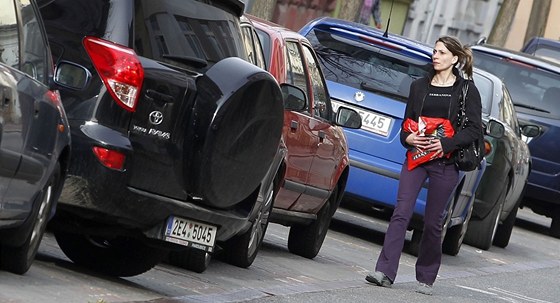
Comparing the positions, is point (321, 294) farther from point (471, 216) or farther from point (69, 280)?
point (471, 216)

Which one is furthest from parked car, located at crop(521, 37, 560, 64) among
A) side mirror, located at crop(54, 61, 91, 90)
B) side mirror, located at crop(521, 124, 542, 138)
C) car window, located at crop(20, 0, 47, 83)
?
car window, located at crop(20, 0, 47, 83)

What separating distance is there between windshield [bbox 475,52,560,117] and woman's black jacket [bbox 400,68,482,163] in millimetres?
8982

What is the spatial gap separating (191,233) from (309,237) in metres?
4.37

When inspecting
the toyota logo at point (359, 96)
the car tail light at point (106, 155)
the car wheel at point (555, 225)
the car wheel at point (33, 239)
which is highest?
the toyota logo at point (359, 96)

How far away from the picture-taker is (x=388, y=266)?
1228cm

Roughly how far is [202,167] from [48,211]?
910 mm

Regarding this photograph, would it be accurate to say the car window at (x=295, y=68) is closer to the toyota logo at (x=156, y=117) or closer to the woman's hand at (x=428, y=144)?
the woman's hand at (x=428, y=144)

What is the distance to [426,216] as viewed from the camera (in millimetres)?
12547

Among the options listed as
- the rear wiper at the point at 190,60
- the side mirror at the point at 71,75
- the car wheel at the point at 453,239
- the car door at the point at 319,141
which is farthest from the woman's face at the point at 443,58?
the car wheel at the point at 453,239

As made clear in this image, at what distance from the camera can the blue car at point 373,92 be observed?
15.2 m

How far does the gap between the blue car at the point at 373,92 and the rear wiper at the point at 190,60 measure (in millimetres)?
5616

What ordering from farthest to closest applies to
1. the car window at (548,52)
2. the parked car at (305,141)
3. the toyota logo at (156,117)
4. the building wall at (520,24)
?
the building wall at (520,24), the car window at (548,52), the parked car at (305,141), the toyota logo at (156,117)

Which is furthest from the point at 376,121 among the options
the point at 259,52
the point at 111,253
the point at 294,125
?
the point at 111,253

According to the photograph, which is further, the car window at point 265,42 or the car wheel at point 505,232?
the car wheel at point 505,232
